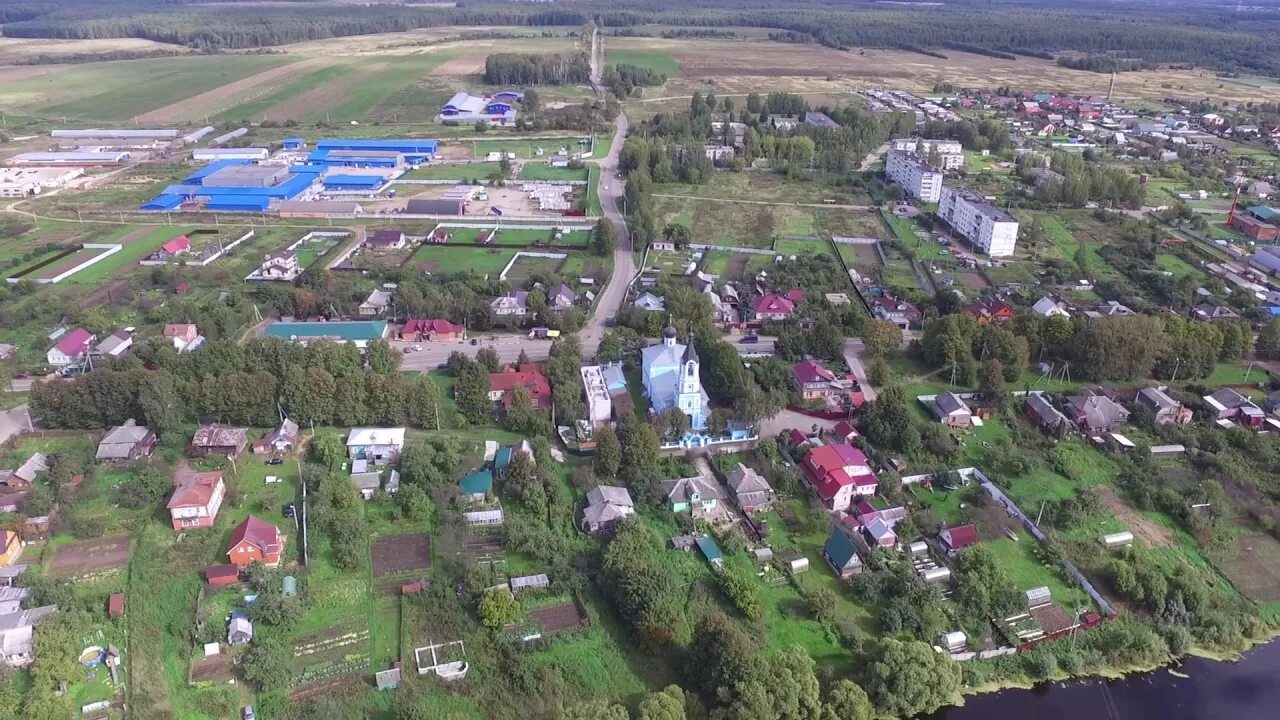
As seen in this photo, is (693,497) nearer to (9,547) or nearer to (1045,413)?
(1045,413)

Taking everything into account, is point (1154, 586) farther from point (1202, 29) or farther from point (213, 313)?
point (1202, 29)

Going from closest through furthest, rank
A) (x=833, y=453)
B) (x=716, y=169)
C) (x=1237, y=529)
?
(x=1237, y=529), (x=833, y=453), (x=716, y=169)

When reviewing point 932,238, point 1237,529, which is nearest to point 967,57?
point 932,238

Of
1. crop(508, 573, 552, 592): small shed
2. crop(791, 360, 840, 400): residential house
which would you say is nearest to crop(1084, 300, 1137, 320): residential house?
crop(791, 360, 840, 400): residential house

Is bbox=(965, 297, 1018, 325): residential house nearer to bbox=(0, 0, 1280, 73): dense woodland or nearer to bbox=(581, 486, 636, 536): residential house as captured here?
bbox=(581, 486, 636, 536): residential house

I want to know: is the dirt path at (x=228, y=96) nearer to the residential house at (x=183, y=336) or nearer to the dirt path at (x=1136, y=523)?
the residential house at (x=183, y=336)

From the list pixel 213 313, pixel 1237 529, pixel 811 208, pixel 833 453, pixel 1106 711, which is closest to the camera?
pixel 1106 711

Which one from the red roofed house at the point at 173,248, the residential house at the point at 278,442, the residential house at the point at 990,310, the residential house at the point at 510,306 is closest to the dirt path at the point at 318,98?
the red roofed house at the point at 173,248
